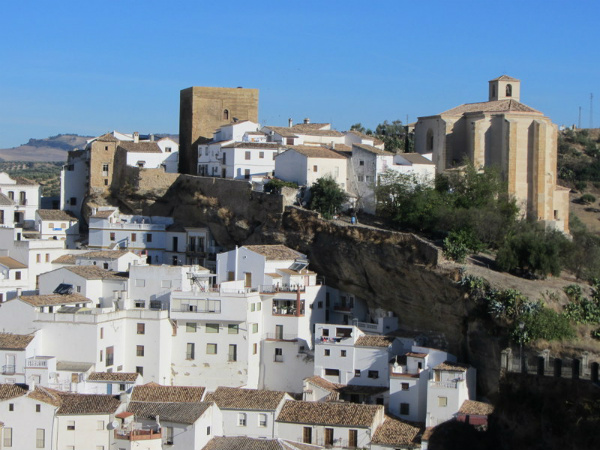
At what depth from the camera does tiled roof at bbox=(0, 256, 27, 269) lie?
44.4m

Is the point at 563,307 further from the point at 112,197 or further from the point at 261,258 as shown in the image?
the point at 112,197

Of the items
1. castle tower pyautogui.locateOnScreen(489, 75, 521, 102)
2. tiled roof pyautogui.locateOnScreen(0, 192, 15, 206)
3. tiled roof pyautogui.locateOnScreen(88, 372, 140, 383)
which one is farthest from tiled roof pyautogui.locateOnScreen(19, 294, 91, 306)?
castle tower pyautogui.locateOnScreen(489, 75, 521, 102)

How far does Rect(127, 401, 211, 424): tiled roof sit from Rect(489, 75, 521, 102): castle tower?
954 inches

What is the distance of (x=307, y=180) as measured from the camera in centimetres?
4516

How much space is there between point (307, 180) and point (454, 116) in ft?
26.8

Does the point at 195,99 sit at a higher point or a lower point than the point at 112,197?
higher

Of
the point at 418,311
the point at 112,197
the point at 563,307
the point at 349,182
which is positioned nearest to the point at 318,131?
the point at 349,182

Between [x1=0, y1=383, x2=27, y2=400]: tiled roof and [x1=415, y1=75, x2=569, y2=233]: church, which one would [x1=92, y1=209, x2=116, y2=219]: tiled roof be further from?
[x1=415, y1=75, x2=569, y2=233]: church

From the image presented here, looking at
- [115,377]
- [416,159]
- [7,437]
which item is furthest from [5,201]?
[7,437]

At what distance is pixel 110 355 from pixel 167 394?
3.41 meters

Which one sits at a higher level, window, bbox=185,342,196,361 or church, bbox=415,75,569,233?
church, bbox=415,75,569,233

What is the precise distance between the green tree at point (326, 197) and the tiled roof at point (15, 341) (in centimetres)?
1341

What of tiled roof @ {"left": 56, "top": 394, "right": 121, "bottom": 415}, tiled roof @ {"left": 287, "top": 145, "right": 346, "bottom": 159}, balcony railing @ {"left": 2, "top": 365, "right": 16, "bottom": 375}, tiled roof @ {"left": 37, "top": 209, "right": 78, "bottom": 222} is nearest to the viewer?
tiled roof @ {"left": 56, "top": 394, "right": 121, "bottom": 415}

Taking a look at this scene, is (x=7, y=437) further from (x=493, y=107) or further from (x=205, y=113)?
(x=493, y=107)
